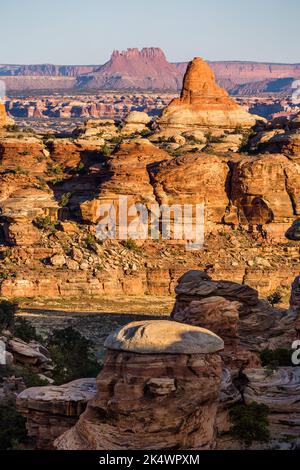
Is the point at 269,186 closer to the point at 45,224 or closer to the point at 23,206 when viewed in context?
the point at 45,224

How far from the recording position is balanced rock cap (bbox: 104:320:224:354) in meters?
29.5

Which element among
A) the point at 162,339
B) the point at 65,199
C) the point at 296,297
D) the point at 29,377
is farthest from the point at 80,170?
the point at 162,339

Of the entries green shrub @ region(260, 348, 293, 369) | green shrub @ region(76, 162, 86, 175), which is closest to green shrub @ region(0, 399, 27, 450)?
green shrub @ region(260, 348, 293, 369)

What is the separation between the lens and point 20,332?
2053 inches

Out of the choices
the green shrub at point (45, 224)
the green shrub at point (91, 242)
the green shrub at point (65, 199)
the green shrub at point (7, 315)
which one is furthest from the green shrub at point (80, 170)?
the green shrub at point (7, 315)

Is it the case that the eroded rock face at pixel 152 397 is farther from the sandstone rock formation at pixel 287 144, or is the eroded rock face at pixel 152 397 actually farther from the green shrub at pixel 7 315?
the sandstone rock formation at pixel 287 144

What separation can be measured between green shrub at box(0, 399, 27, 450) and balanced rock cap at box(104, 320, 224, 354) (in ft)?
13.7

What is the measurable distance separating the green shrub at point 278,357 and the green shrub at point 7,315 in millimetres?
13177

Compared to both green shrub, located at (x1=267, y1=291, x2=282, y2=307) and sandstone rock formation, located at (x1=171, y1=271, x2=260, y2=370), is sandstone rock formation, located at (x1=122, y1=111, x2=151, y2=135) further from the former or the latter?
sandstone rock formation, located at (x1=171, y1=271, x2=260, y2=370)

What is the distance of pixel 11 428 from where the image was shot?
32.7m

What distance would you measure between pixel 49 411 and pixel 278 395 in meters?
6.79

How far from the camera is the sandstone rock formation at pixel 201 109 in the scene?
95.9 metres

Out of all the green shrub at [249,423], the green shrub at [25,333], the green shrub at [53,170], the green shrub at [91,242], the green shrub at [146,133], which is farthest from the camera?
the green shrub at [146,133]
